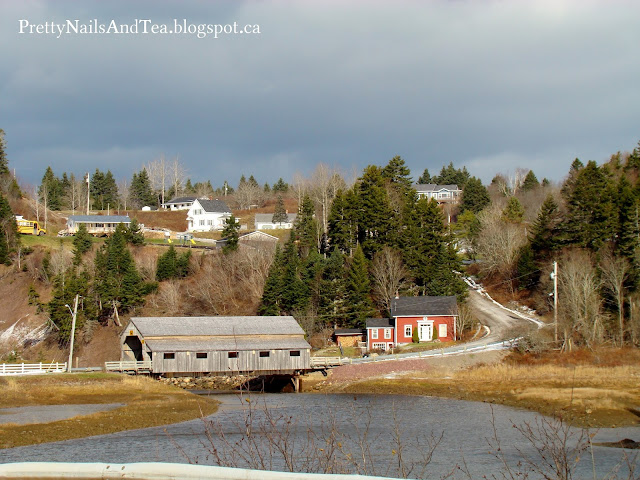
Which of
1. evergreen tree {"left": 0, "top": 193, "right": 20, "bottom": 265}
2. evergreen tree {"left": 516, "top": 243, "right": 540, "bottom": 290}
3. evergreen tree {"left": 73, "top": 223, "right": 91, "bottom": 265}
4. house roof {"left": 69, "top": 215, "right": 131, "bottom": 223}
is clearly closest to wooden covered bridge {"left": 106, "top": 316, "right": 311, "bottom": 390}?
evergreen tree {"left": 516, "top": 243, "right": 540, "bottom": 290}

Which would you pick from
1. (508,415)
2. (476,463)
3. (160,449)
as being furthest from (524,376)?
(160,449)

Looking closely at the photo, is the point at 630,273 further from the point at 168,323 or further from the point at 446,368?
the point at 168,323

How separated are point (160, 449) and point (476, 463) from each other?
1137cm

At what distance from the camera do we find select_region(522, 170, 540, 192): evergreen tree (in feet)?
437

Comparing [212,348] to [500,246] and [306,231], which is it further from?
[500,246]

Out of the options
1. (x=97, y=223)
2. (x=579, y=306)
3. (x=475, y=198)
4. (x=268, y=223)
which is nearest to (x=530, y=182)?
(x=475, y=198)

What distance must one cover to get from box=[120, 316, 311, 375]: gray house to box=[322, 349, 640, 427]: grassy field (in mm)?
5075

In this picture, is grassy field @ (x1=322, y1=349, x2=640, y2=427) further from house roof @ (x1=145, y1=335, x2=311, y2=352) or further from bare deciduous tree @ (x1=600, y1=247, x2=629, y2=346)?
bare deciduous tree @ (x1=600, y1=247, x2=629, y2=346)

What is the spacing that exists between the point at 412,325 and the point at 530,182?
3236 inches

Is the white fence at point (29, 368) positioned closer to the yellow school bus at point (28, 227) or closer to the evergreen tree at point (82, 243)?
the evergreen tree at point (82, 243)

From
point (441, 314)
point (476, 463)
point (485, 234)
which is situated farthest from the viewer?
point (485, 234)

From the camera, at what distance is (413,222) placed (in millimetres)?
73062

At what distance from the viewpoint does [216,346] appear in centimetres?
5231

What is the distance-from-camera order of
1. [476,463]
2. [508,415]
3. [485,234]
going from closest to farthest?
[476,463]
[508,415]
[485,234]
